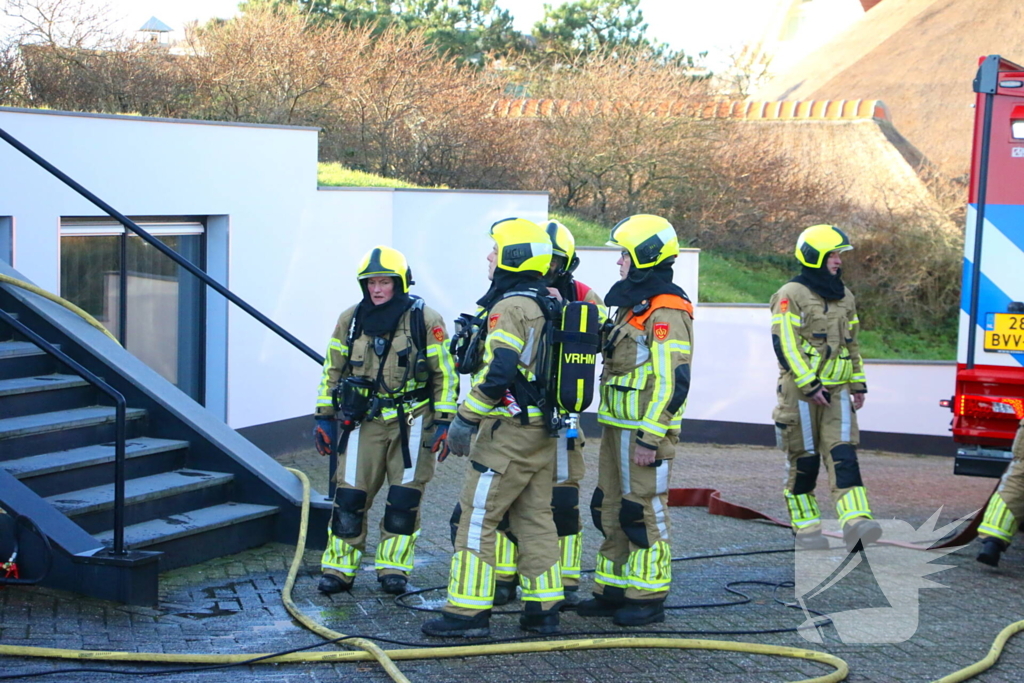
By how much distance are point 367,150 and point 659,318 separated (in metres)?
11.2

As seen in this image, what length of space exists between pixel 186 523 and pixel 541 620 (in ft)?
7.72

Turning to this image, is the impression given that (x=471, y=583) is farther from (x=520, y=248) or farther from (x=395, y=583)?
(x=520, y=248)

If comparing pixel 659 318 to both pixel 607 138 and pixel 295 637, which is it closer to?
pixel 295 637

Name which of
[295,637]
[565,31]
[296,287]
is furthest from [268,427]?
[565,31]

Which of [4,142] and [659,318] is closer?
[659,318]

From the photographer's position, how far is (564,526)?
591cm

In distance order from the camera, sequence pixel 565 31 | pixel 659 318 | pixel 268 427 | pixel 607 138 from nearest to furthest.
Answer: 1. pixel 659 318
2. pixel 268 427
3. pixel 607 138
4. pixel 565 31

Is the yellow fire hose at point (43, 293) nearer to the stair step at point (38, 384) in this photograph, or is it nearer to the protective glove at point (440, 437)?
the stair step at point (38, 384)

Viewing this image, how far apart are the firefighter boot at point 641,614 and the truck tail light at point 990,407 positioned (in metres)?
2.97

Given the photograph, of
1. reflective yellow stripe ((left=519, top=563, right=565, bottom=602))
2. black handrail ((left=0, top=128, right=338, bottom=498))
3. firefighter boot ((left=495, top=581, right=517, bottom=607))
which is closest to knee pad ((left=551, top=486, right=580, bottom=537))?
firefighter boot ((left=495, top=581, right=517, bottom=607))

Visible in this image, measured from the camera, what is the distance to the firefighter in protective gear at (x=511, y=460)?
523 cm

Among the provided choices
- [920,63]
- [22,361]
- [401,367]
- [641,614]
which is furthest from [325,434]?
[920,63]

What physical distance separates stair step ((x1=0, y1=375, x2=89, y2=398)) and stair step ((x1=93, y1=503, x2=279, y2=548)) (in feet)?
3.49

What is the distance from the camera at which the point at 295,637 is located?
519 cm
